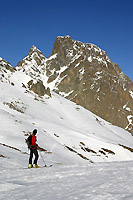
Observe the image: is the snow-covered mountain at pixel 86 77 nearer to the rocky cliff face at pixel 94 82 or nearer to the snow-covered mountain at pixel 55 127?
the rocky cliff face at pixel 94 82

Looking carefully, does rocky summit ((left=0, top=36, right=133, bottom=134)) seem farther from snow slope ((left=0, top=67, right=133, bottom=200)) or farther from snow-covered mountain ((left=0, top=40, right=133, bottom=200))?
snow-covered mountain ((left=0, top=40, right=133, bottom=200))

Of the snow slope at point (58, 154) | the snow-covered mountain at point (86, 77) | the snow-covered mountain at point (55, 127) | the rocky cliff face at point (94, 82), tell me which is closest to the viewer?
the snow slope at point (58, 154)

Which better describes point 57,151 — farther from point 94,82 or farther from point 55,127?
point 94,82

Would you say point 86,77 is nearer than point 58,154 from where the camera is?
No

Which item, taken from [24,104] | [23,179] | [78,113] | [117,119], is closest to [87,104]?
[117,119]

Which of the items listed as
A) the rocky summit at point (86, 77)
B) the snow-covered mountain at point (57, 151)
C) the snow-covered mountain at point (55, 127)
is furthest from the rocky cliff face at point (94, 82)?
the snow-covered mountain at point (57, 151)

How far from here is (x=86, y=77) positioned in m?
136

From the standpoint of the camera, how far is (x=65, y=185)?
552cm

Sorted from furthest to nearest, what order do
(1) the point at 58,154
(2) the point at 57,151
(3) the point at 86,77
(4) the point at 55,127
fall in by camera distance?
(3) the point at 86,77 → (4) the point at 55,127 → (2) the point at 57,151 → (1) the point at 58,154

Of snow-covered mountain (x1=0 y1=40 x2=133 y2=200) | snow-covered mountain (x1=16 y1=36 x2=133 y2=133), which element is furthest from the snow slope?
snow-covered mountain (x1=16 y1=36 x2=133 y2=133)

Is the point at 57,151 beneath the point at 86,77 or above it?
beneath

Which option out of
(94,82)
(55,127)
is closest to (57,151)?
(55,127)

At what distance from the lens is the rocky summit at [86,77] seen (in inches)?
5167

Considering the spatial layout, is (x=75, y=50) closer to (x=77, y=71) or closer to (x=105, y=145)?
(x=77, y=71)
